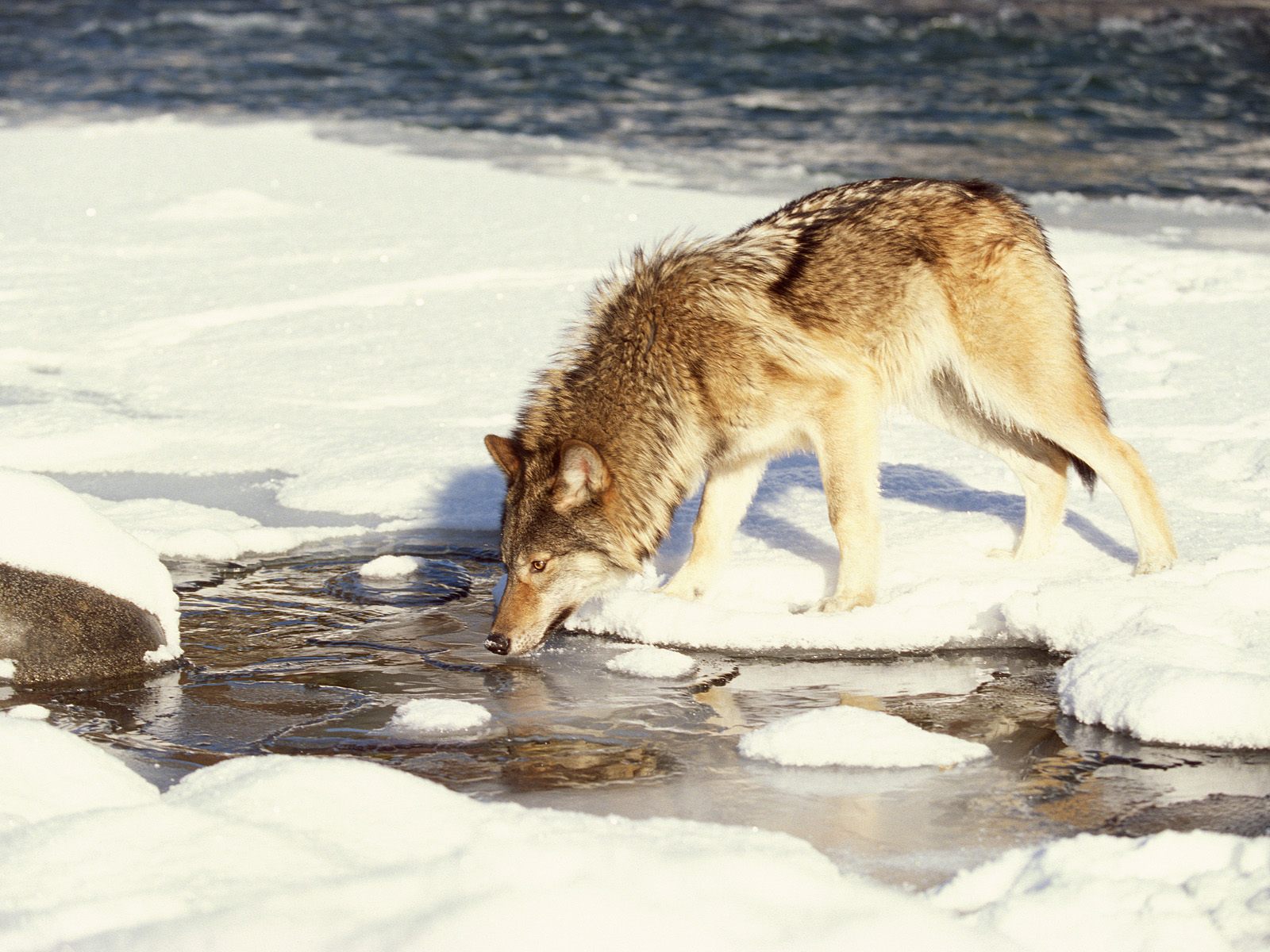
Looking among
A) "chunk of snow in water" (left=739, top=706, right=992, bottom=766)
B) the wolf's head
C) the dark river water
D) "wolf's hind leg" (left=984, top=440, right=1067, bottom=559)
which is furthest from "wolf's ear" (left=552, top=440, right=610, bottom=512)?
the dark river water

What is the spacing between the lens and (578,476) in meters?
5.39

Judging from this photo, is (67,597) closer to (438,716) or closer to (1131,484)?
(438,716)

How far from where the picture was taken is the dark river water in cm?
1705

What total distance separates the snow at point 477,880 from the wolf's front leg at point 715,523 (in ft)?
7.90

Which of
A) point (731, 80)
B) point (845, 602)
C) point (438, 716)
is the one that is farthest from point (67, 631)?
point (731, 80)

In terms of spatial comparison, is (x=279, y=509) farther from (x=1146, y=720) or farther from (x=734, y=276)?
(x=1146, y=720)

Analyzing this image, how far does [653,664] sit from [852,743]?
1097 millimetres

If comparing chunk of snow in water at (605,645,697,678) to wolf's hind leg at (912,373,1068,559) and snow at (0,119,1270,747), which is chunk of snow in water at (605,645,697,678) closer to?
snow at (0,119,1270,747)

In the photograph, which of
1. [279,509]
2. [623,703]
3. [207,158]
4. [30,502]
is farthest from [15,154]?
[623,703]

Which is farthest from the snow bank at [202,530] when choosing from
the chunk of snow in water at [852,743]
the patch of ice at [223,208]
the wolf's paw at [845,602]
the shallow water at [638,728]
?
the patch of ice at [223,208]

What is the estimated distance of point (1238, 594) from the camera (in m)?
5.20

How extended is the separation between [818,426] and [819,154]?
480 inches

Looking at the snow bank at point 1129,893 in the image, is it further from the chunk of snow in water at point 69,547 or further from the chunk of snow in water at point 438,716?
the chunk of snow in water at point 69,547

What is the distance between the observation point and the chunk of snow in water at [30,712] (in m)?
4.53
